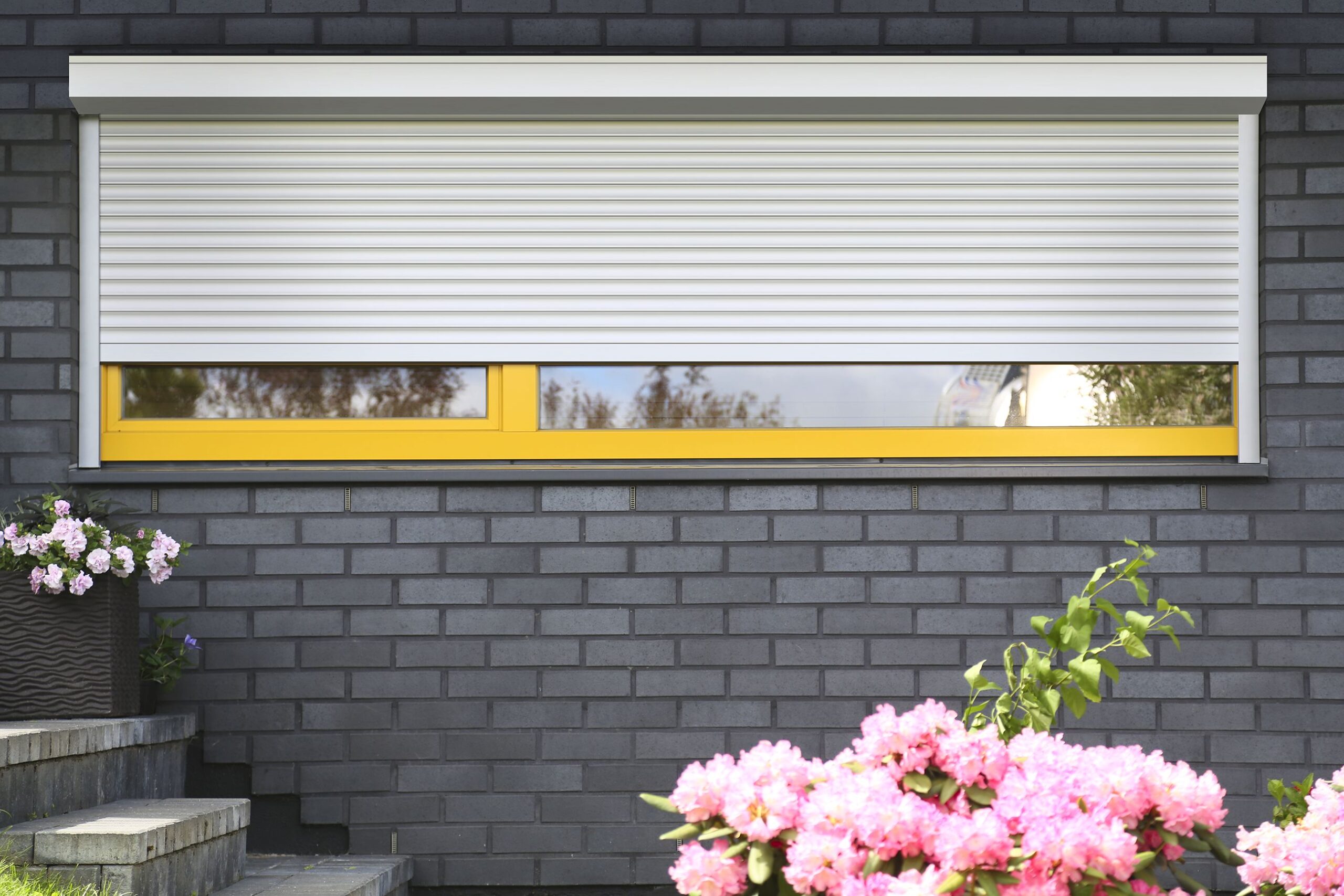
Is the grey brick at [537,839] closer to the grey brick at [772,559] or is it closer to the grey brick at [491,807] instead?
the grey brick at [491,807]

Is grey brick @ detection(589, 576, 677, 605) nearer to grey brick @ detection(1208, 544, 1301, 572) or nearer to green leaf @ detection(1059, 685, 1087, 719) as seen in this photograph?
grey brick @ detection(1208, 544, 1301, 572)

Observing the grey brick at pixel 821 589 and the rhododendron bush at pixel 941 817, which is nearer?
the rhododendron bush at pixel 941 817

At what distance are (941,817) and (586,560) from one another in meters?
1.98

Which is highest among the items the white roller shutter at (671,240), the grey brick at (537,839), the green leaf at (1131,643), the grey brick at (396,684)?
the white roller shutter at (671,240)

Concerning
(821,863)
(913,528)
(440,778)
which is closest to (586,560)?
(440,778)

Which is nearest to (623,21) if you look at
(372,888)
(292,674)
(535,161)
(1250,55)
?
(535,161)

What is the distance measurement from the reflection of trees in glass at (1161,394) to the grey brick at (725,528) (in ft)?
3.42

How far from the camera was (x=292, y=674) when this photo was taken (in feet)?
10.2

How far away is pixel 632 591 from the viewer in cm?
313

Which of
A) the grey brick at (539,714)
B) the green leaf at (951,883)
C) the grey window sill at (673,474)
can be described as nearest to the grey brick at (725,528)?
the grey window sill at (673,474)

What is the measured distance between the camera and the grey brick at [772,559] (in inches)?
124

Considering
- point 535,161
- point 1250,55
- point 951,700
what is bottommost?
point 951,700

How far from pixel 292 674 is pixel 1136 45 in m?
3.03

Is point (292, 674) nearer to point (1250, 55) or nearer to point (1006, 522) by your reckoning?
point (1006, 522)
